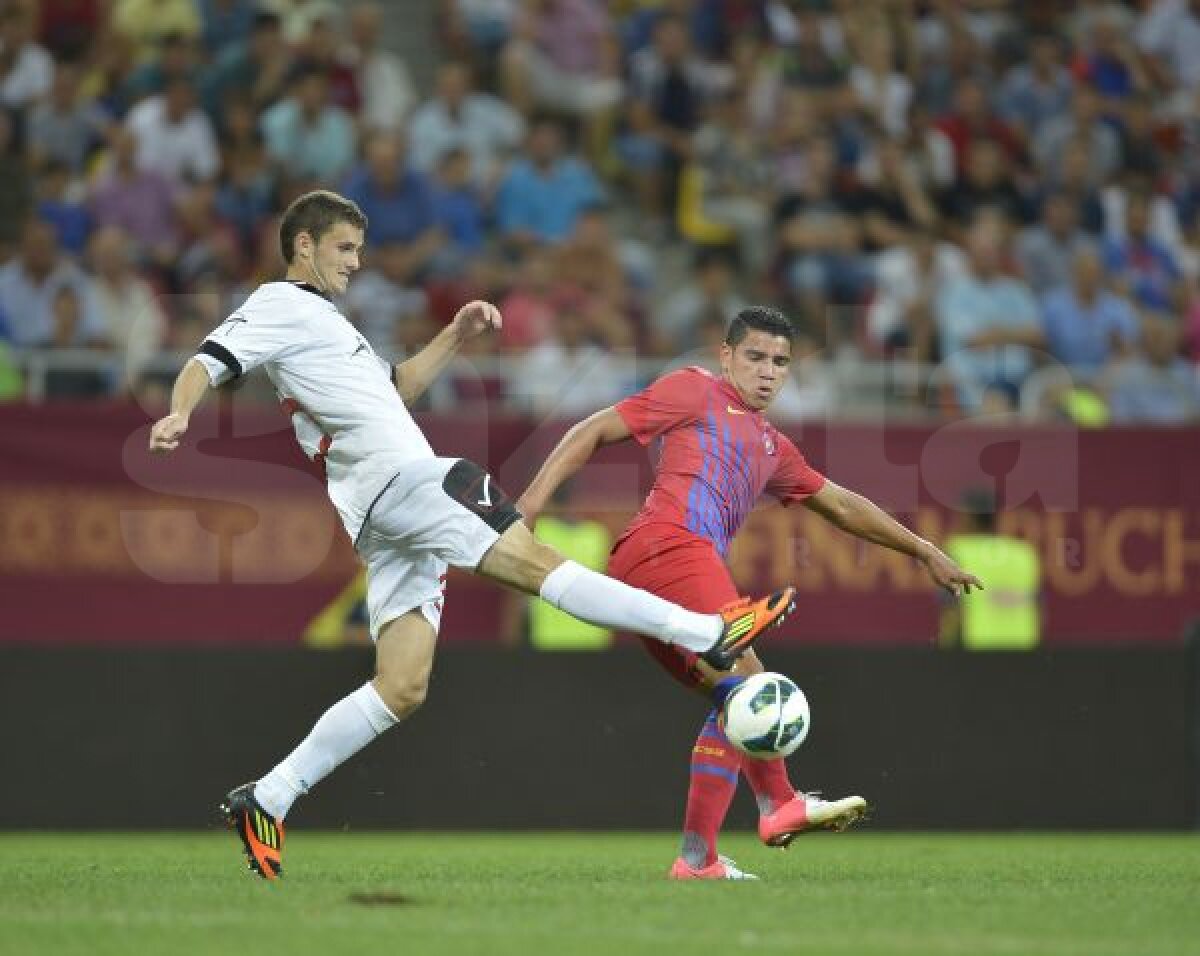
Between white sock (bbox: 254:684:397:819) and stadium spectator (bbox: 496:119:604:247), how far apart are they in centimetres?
899

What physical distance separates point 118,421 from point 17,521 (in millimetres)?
878

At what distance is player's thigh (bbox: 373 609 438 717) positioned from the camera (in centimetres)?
841

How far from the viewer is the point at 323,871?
29.7ft

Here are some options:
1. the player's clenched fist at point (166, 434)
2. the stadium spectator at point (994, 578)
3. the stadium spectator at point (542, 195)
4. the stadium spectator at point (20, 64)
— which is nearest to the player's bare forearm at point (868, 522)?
the player's clenched fist at point (166, 434)

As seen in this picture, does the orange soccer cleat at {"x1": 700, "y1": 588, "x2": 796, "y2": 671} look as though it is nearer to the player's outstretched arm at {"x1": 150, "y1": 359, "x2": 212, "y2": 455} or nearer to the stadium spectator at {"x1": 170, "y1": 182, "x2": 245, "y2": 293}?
the player's outstretched arm at {"x1": 150, "y1": 359, "x2": 212, "y2": 455}

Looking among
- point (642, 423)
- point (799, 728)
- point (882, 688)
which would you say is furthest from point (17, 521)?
point (799, 728)

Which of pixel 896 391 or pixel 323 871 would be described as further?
pixel 896 391

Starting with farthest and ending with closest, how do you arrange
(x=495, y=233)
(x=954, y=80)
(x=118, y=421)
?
(x=954, y=80)
(x=495, y=233)
(x=118, y=421)

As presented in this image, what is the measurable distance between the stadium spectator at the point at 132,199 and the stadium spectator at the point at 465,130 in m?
1.91

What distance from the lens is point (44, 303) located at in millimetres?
15328

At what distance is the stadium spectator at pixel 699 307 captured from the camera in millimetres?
16031

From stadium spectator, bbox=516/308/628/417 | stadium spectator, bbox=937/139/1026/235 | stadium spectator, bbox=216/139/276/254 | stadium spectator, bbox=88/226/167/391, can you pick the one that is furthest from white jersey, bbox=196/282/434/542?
stadium spectator, bbox=937/139/1026/235

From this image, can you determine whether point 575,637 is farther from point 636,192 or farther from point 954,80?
point 954,80

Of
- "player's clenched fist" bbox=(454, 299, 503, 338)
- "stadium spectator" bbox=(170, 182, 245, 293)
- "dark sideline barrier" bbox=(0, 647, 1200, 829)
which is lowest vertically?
"dark sideline barrier" bbox=(0, 647, 1200, 829)
